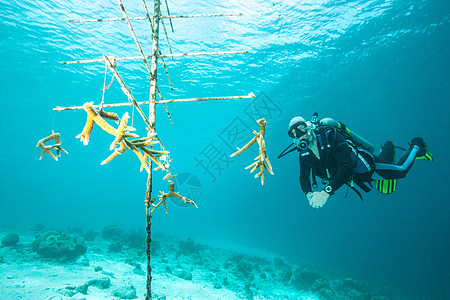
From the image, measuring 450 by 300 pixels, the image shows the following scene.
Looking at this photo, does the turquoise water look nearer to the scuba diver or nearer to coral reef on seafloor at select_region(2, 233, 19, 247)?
the scuba diver

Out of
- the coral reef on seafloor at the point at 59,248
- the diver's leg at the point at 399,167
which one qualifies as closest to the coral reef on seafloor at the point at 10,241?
the coral reef on seafloor at the point at 59,248

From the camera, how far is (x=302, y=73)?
18984mm

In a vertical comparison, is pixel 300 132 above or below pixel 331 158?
above

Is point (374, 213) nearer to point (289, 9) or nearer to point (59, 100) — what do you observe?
point (289, 9)

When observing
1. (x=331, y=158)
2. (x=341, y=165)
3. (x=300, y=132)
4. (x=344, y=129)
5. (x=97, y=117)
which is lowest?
(x=341, y=165)

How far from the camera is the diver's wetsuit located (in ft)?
11.6

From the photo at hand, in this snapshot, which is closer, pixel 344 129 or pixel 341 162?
pixel 341 162

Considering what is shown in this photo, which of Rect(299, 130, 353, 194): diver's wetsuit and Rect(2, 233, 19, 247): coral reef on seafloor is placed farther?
Rect(2, 233, 19, 247): coral reef on seafloor

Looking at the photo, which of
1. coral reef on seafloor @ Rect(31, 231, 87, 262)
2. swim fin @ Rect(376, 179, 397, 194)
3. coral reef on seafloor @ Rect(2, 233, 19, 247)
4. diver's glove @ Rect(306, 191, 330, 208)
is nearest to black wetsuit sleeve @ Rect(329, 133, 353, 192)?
diver's glove @ Rect(306, 191, 330, 208)

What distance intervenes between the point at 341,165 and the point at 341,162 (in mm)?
64

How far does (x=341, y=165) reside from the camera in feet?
11.7

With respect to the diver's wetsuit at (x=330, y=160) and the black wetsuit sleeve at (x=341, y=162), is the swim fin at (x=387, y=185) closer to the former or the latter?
the diver's wetsuit at (x=330, y=160)

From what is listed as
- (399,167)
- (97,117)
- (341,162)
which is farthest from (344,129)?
(97,117)

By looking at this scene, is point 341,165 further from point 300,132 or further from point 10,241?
point 10,241
